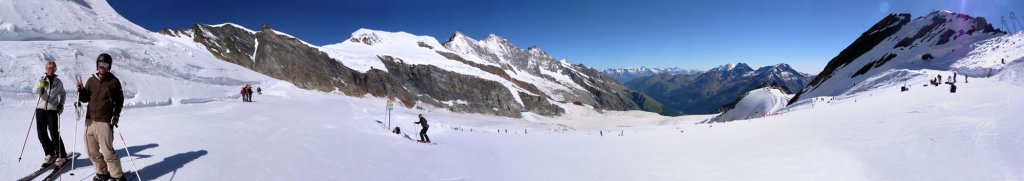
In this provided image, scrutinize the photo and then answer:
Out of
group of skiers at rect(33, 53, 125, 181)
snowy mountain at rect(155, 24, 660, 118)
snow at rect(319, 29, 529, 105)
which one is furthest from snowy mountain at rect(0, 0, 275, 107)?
snow at rect(319, 29, 529, 105)

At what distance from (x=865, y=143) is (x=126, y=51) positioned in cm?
3521

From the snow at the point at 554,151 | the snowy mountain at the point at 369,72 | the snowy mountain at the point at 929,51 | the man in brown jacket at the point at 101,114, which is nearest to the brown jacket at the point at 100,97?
the man in brown jacket at the point at 101,114

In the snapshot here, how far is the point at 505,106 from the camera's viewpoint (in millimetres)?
162250

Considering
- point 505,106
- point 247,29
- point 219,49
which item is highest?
point 247,29

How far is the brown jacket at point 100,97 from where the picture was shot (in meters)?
5.99

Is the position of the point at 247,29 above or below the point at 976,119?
above

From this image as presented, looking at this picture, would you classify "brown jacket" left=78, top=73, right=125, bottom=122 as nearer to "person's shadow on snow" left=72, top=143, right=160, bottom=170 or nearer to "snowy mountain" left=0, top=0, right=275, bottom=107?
"person's shadow on snow" left=72, top=143, right=160, bottom=170

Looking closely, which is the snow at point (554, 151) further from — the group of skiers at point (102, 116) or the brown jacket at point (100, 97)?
the brown jacket at point (100, 97)

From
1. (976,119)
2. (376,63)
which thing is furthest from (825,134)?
(376,63)

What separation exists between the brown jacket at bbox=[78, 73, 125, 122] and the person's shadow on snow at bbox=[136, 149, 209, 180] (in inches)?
51.4

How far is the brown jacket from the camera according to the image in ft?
19.7

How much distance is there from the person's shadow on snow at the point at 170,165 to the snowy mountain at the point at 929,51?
50.5 metres

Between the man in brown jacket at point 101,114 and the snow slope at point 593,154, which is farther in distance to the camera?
the snow slope at point 593,154

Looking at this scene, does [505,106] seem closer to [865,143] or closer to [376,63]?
[376,63]
